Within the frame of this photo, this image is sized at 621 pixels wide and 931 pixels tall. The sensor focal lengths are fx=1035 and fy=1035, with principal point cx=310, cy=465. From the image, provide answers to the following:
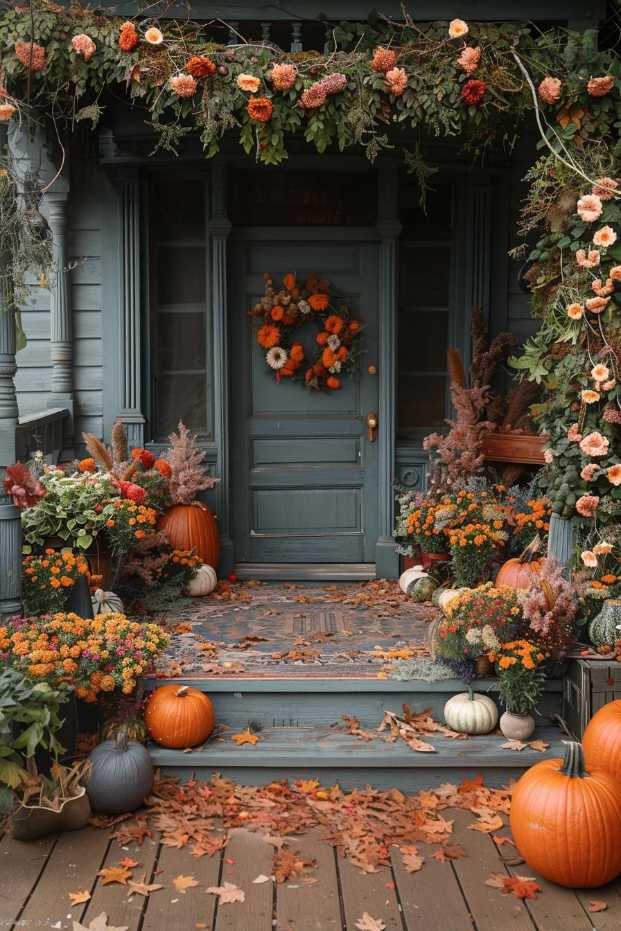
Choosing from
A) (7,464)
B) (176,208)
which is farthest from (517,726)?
(176,208)

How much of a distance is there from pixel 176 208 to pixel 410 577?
2716 millimetres

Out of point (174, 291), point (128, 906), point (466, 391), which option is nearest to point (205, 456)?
point (174, 291)

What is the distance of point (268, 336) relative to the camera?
6.47 meters

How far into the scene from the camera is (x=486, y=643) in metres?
4.33

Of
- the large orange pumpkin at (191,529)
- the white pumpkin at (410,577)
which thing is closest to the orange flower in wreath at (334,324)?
the large orange pumpkin at (191,529)

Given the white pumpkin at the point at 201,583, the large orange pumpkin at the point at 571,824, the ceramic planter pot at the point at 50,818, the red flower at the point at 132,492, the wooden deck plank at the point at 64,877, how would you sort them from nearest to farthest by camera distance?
the wooden deck plank at the point at 64,877 → the large orange pumpkin at the point at 571,824 → the ceramic planter pot at the point at 50,818 → the red flower at the point at 132,492 → the white pumpkin at the point at 201,583

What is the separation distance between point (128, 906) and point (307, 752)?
1088mm

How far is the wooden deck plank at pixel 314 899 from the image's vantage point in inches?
130

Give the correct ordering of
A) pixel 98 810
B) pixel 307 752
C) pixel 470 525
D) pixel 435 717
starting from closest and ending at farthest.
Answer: pixel 98 810 < pixel 307 752 < pixel 435 717 < pixel 470 525

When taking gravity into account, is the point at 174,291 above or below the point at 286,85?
below

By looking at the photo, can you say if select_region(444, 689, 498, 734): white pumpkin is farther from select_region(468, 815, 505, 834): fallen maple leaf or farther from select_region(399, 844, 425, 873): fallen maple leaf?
select_region(399, 844, 425, 873): fallen maple leaf

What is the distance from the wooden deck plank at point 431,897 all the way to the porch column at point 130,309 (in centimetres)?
351

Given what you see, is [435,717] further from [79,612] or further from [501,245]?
[501,245]

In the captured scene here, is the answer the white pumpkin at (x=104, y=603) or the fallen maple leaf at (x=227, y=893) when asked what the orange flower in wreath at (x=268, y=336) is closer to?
the white pumpkin at (x=104, y=603)
